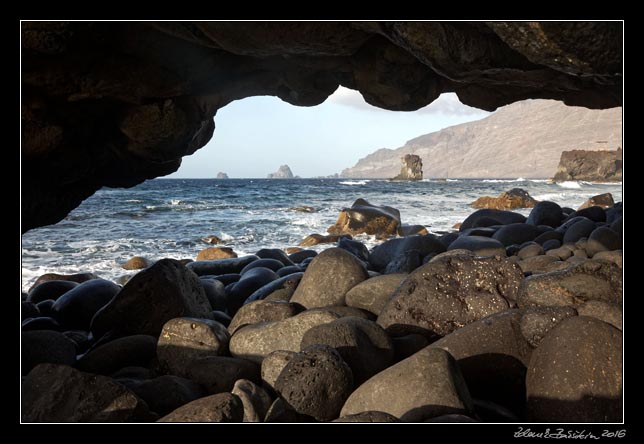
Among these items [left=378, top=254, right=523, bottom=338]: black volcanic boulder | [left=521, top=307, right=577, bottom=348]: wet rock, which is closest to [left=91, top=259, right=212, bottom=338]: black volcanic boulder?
[left=378, top=254, right=523, bottom=338]: black volcanic boulder

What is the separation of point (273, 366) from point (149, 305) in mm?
1941

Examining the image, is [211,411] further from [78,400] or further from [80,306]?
[80,306]

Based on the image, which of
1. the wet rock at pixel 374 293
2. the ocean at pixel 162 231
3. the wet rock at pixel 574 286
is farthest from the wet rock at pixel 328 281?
the ocean at pixel 162 231

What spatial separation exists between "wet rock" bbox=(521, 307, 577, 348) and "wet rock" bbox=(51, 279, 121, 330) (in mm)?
4759

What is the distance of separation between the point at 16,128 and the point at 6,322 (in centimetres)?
151

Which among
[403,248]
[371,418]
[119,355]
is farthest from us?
[403,248]

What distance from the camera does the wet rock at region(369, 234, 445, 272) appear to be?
23.9 feet

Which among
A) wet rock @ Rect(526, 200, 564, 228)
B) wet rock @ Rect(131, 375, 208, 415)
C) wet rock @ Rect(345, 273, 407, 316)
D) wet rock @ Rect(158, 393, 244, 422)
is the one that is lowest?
wet rock @ Rect(131, 375, 208, 415)

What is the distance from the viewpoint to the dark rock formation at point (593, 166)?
60594 millimetres

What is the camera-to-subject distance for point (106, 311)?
179 inches

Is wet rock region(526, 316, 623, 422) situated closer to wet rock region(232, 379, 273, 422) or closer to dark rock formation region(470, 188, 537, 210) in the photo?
wet rock region(232, 379, 273, 422)

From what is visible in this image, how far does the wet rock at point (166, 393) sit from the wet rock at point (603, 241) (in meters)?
5.46

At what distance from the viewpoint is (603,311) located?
9.66 ft

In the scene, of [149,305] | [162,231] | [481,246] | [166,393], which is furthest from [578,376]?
[162,231]
